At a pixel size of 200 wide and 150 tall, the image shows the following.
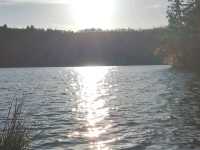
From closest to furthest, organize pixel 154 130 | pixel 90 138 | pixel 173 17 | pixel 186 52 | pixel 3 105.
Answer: pixel 90 138, pixel 154 130, pixel 3 105, pixel 186 52, pixel 173 17

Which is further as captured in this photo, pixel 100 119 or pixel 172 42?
pixel 172 42

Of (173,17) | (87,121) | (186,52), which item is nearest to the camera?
(87,121)

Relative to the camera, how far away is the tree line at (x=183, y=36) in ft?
345

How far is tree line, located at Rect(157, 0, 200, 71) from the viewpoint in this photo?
105 m

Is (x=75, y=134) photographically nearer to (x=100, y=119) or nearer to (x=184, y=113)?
(x=100, y=119)

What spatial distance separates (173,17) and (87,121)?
9146cm

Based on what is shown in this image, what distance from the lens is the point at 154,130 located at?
87.0ft

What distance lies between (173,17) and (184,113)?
286 ft

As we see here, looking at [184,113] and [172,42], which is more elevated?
[172,42]

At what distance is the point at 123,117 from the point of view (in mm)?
33062

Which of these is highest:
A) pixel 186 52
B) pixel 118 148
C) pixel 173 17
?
pixel 173 17

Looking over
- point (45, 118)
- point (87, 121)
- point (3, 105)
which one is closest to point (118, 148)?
point (87, 121)

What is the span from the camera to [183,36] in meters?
109

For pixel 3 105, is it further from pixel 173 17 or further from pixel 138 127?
pixel 173 17
